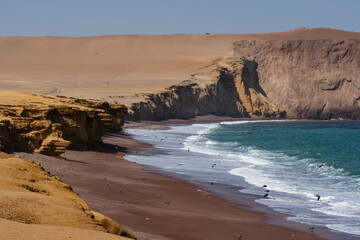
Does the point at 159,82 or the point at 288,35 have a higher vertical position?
the point at 288,35

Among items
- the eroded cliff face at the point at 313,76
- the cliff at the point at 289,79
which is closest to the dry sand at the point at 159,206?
the cliff at the point at 289,79

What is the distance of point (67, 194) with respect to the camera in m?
8.93

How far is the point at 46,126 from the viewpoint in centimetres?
1973

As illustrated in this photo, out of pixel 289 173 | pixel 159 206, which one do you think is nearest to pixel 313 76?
pixel 289 173

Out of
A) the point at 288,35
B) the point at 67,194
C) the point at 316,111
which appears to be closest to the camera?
the point at 67,194

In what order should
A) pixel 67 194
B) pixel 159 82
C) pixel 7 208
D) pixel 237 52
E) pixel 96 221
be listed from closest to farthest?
pixel 7 208, pixel 96 221, pixel 67 194, pixel 159 82, pixel 237 52

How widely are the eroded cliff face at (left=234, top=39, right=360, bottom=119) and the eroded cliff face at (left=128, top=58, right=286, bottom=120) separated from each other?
3.91 metres

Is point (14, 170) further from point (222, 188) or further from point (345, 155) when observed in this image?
point (345, 155)

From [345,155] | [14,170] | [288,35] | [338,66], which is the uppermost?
[288,35]

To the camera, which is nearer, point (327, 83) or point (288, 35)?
point (327, 83)

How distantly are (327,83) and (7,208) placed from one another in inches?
4401

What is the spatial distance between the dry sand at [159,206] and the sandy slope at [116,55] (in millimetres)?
70114

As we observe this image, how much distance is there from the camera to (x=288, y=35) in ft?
482

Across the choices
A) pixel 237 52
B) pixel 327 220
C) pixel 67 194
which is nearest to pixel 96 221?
pixel 67 194
